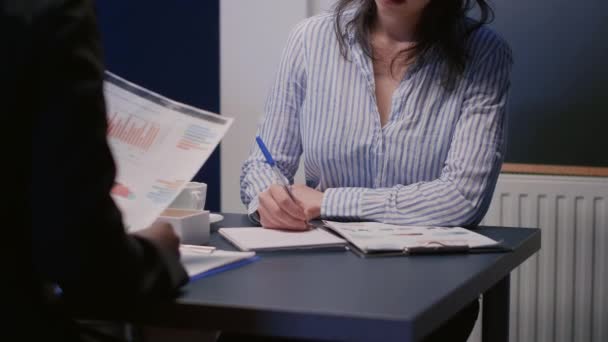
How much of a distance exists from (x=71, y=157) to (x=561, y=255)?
7.10ft

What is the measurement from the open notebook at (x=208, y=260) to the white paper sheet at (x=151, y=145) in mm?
113

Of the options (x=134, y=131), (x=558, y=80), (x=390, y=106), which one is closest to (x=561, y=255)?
(x=558, y=80)

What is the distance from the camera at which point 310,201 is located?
5.78ft

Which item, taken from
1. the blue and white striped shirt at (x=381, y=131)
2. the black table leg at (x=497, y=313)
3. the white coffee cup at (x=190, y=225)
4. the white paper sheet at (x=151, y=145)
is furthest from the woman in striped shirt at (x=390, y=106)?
the white paper sheet at (x=151, y=145)

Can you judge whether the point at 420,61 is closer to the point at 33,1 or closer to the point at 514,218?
the point at 514,218

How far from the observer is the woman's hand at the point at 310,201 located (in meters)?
1.74

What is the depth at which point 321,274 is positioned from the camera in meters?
1.22

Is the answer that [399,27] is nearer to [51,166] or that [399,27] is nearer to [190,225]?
[190,225]

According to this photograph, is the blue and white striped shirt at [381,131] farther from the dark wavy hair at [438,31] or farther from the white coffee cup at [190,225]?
the white coffee cup at [190,225]

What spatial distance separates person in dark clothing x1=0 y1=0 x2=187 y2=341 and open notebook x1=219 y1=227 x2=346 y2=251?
52cm

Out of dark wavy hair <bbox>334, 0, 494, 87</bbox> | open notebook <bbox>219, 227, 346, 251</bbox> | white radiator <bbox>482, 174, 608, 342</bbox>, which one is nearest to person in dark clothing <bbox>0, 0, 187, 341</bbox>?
open notebook <bbox>219, 227, 346, 251</bbox>

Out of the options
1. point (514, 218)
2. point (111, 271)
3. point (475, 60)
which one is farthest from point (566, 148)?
point (111, 271)

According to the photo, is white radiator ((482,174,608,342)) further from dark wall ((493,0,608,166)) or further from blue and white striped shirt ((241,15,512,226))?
blue and white striped shirt ((241,15,512,226))

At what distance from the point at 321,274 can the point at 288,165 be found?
0.83 metres
